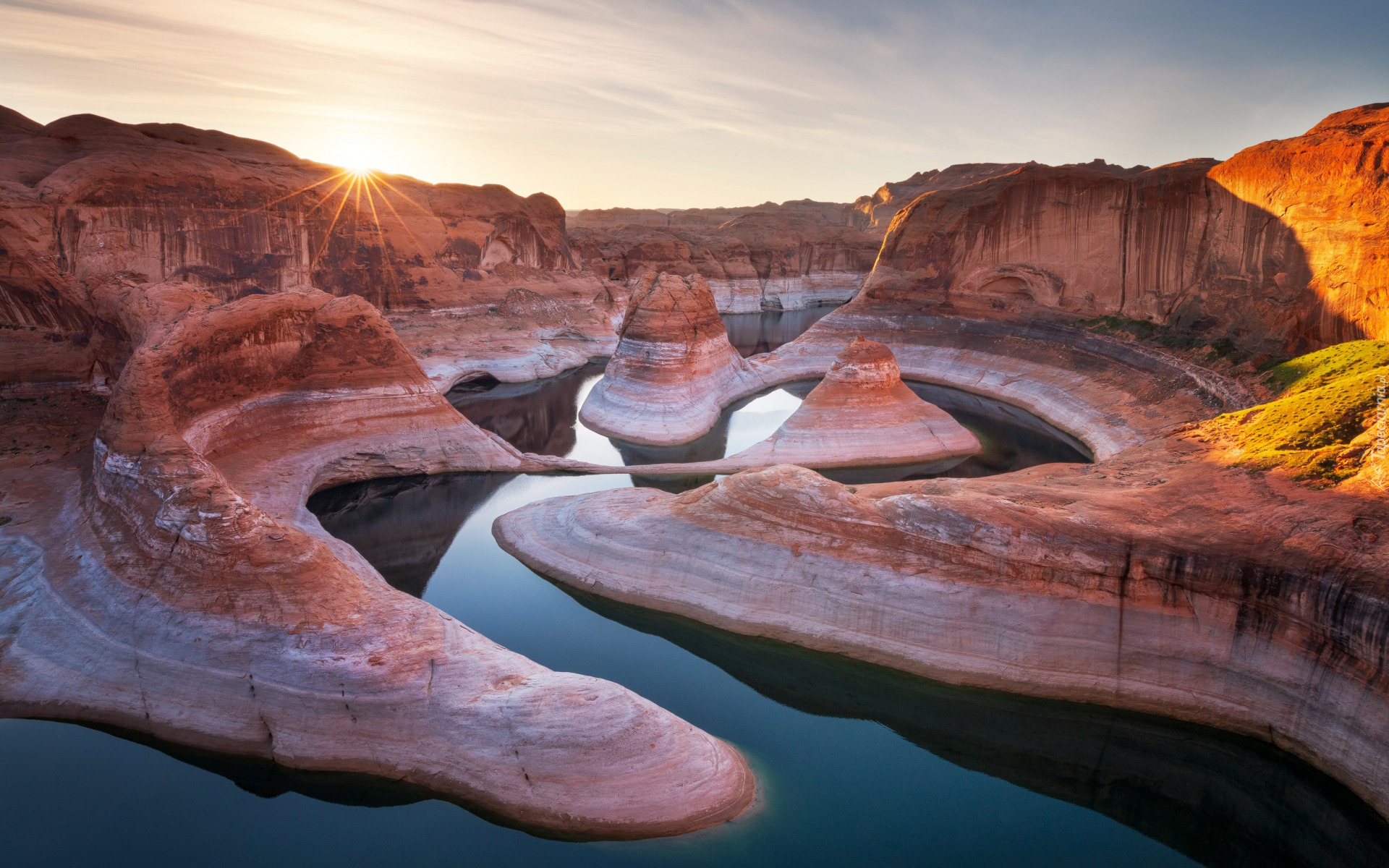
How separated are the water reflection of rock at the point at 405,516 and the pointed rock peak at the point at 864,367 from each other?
9.35 m

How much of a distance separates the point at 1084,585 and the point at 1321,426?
4.64 m

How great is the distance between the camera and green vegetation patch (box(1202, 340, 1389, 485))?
9391 millimetres

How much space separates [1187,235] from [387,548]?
26.8 meters

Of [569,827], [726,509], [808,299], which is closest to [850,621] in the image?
[726,509]

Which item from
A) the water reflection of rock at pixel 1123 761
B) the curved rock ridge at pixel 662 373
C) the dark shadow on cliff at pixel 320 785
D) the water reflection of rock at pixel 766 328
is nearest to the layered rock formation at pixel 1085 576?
the water reflection of rock at pixel 1123 761

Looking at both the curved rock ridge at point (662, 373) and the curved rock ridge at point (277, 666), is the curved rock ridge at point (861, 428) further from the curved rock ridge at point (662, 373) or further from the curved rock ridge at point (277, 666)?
the curved rock ridge at point (277, 666)

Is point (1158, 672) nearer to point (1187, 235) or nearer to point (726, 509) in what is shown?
point (726, 509)

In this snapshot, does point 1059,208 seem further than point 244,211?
Yes

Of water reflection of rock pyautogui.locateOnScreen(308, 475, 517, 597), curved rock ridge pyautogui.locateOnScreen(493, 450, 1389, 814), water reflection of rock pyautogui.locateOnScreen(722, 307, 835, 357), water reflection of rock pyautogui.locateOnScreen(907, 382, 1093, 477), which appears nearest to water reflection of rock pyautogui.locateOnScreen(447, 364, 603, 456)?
water reflection of rock pyautogui.locateOnScreen(308, 475, 517, 597)

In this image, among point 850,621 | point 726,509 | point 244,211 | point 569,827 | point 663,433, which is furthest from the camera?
point 244,211

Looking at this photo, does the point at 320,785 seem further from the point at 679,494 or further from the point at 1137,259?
the point at 1137,259

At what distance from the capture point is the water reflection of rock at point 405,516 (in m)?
13.9

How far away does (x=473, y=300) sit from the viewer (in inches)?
1371

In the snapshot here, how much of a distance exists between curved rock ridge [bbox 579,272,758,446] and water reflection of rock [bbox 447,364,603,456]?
54.0 inches
